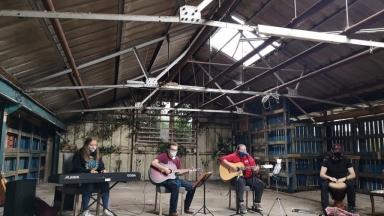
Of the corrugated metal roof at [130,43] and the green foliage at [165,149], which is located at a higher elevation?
the corrugated metal roof at [130,43]

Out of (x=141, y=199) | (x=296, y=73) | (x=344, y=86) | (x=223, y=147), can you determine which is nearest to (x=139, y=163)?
(x=223, y=147)

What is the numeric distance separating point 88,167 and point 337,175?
14.3 feet

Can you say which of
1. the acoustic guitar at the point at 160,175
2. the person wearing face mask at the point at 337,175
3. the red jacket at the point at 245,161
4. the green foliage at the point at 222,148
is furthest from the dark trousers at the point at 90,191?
the green foliage at the point at 222,148

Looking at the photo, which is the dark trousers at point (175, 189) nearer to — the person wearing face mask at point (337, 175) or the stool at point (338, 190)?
the person wearing face mask at point (337, 175)

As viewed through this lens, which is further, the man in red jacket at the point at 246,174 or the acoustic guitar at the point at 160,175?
the man in red jacket at the point at 246,174

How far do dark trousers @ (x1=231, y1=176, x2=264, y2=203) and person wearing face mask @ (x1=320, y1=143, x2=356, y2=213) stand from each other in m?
1.13

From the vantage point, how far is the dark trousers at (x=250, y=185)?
19.5 feet

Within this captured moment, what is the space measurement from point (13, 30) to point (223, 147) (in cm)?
1136

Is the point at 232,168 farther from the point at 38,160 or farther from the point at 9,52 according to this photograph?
the point at 38,160

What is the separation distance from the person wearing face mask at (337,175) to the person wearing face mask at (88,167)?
3.73 m

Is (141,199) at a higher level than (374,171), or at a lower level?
lower

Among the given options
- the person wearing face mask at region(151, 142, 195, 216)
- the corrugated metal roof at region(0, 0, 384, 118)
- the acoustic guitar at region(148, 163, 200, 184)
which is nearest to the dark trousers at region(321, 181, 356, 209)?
the person wearing face mask at region(151, 142, 195, 216)

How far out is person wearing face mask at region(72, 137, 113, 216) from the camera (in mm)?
5012

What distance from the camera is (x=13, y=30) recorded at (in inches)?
165
